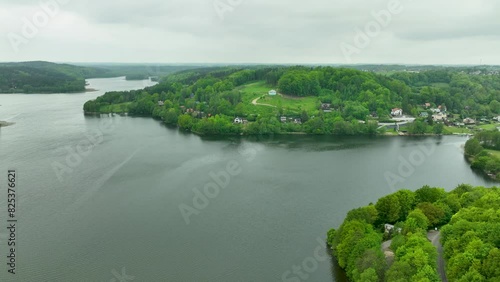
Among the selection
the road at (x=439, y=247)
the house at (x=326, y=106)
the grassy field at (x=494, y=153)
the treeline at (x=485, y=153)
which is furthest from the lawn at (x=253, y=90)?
the road at (x=439, y=247)

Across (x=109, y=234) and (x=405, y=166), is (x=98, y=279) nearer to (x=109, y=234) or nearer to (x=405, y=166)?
(x=109, y=234)

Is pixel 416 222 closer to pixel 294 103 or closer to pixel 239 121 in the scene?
pixel 239 121

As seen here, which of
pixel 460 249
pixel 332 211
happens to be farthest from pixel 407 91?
pixel 460 249

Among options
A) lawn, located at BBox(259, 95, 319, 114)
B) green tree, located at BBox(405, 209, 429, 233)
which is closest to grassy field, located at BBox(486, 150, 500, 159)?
green tree, located at BBox(405, 209, 429, 233)

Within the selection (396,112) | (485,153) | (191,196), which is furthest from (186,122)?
(485,153)

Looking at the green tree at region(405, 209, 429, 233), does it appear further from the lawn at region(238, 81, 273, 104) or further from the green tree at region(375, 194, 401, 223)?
the lawn at region(238, 81, 273, 104)

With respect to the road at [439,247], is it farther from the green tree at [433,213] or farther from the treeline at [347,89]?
the treeline at [347,89]
